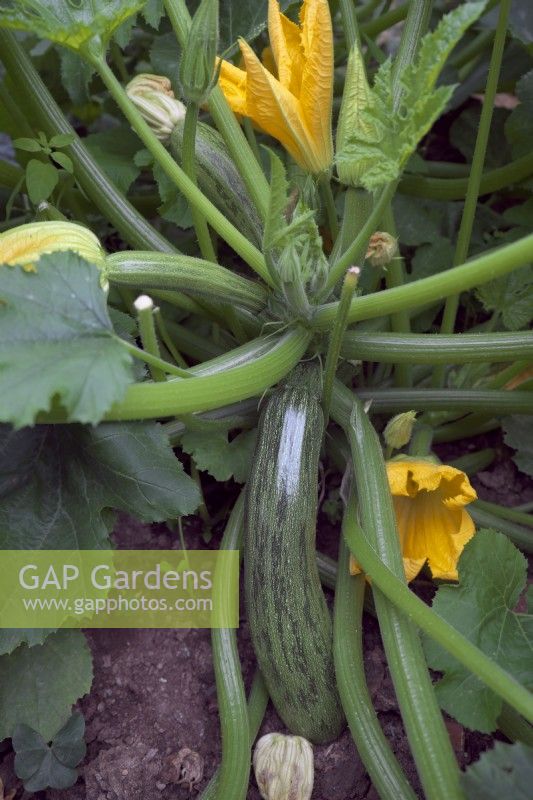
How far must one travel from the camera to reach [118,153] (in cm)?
186

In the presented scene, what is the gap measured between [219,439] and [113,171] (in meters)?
0.66

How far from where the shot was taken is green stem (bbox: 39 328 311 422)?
1067 mm

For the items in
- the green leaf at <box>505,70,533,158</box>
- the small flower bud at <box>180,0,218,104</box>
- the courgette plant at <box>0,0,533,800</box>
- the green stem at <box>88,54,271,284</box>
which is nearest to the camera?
the courgette plant at <box>0,0,533,800</box>

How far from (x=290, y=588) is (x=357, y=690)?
7.0 inches

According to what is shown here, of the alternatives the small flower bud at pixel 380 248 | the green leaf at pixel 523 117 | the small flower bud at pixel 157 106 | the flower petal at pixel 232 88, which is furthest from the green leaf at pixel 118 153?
the green leaf at pixel 523 117

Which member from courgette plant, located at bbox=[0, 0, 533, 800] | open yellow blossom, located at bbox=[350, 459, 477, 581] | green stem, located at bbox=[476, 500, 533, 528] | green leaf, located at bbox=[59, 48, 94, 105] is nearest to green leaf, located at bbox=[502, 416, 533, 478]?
courgette plant, located at bbox=[0, 0, 533, 800]

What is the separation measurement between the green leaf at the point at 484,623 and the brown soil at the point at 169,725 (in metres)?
0.25

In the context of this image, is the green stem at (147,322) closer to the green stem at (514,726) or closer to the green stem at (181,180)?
the green stem at (181,180)

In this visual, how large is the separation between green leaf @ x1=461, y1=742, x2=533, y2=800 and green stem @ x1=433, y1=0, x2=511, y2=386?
770 millimetres

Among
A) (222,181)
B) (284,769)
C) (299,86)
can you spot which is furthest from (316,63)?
(284,769)

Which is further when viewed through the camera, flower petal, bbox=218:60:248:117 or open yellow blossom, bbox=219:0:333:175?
flower petal, bbox=218:60:248:117

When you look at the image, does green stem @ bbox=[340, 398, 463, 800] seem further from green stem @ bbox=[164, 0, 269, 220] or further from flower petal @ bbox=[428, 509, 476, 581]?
green stem @ bbox=[164, 0, 269, 220]

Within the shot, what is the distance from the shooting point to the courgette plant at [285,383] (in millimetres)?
1075

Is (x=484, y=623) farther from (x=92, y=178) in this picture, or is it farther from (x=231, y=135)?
(x=92, y=178)
